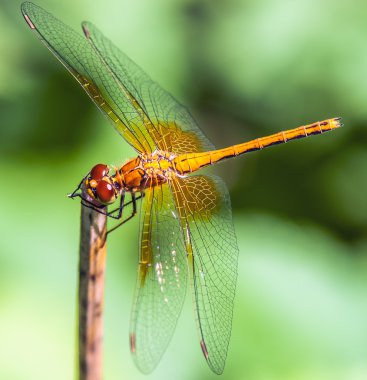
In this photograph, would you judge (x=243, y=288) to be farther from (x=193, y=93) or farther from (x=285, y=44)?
(x=285, y=44)

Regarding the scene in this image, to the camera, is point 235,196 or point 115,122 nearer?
point 115,122

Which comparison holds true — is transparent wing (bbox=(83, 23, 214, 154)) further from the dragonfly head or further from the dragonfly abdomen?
the dragonfly head

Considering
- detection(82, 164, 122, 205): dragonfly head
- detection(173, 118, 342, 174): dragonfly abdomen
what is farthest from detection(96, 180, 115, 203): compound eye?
detection(173, 118, 342, 174): dragonfly abdomen

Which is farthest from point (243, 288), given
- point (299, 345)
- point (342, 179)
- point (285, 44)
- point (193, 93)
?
point (285, 44)

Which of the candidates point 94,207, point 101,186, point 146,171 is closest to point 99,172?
point 101,186

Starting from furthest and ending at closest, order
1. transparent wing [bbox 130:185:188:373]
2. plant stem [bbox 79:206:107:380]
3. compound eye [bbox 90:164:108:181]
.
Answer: compound eye [bbox 90:164:108:181], transparent wing [bbox 130:185:188:373], plant stem [bbox 79:206:107:380]

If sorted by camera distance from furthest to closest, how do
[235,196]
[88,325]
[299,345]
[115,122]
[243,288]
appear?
[235,196] → [243,288] → [299,345] → [115,122] → [88,325]

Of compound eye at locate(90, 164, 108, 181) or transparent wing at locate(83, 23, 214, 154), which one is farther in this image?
transparent wing at locate(83, 23, 214, 154)
